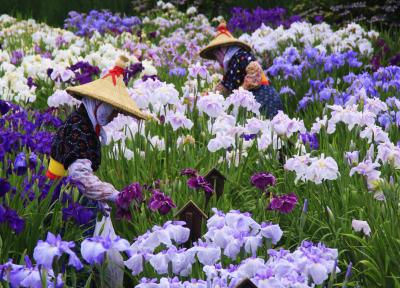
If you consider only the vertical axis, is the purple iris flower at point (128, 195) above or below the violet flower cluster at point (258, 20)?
below

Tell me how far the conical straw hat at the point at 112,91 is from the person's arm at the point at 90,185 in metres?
0.35

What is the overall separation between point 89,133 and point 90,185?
0.97 ft

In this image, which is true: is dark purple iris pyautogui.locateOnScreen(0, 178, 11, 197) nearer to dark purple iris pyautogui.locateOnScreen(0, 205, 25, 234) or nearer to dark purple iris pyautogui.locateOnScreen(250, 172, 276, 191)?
dark purple iris pyautogui.locateOnScreen(0, 205, 25, 234)

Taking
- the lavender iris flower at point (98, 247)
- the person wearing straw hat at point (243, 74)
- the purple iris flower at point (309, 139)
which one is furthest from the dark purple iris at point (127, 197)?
the person wearing straw hat at point (243, 74)

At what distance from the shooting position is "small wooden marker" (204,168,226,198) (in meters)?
3.70

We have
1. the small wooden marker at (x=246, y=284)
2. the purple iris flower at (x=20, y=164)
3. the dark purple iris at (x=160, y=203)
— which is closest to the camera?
the small wooden marker at (x=246, y=284)

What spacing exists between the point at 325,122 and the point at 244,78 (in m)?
1.70

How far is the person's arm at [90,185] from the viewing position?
3.49 metres

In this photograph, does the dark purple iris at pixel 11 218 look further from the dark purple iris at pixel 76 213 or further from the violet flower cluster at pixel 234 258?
the violet flower cluster at pixel 234 258

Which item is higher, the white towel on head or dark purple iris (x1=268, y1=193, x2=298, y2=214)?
the white towel on head

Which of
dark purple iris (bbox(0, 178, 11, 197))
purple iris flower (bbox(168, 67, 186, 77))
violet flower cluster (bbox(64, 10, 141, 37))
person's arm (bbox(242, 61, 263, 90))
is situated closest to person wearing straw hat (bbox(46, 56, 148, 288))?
dark purple iris (bbox(0, 178, 11, 197))

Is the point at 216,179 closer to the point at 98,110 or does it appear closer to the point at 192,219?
the point at 192,219

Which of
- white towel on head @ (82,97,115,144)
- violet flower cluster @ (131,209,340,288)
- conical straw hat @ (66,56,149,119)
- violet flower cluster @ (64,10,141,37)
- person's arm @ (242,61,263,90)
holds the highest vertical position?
violet flower cluster @ (64,10,141,37)

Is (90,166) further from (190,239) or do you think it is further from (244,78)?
(244,78)
